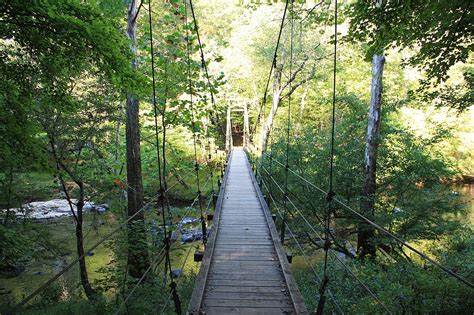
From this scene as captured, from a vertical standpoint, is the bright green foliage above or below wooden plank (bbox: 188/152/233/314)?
above

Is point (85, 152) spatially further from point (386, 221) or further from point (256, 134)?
point (256, 134)

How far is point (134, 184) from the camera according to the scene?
439 centimetres

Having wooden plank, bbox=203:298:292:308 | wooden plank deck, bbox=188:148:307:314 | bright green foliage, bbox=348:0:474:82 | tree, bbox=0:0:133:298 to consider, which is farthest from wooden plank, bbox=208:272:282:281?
bright green foliage, bbox=348:0:474:82

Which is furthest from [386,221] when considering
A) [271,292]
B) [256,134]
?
[256,134]

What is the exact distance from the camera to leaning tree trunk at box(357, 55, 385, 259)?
4.67 metres

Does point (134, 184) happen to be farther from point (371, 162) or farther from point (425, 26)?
point (425, 26)

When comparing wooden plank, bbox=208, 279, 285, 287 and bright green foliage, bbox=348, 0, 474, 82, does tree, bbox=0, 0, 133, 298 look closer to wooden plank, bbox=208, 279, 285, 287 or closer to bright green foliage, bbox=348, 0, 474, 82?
wooden plank, bbox=208, 279, 285, 287

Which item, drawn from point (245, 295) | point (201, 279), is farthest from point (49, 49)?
point (245, 295)

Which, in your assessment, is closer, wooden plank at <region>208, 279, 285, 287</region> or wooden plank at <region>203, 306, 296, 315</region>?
wooden plank at <region>203, 306, 296, 315</region>

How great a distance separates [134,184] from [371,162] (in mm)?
3671

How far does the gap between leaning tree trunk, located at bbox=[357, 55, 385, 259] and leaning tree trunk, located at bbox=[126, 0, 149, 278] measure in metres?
3.25

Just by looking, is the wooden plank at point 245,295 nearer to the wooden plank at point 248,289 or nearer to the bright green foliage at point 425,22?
the wooden plank at point 248,289

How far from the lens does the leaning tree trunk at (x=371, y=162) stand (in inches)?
184

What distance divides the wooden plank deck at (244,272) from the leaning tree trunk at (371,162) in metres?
1.78
